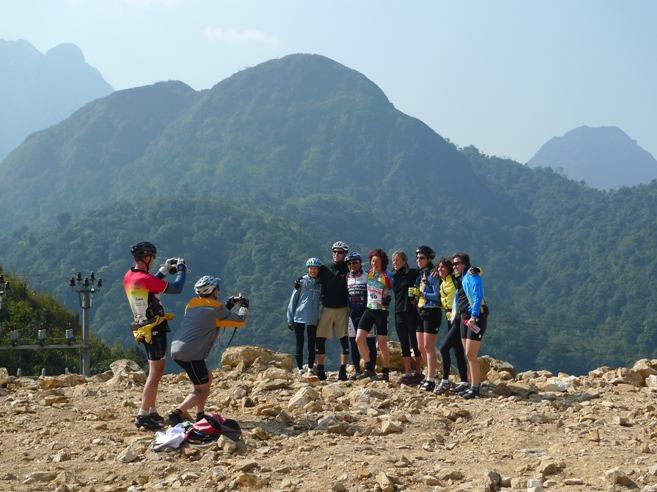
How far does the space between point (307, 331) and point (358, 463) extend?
4.01 m

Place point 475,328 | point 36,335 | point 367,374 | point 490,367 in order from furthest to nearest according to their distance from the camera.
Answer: point 36,335 → point 490,367 → point 367,374 → point 475,328

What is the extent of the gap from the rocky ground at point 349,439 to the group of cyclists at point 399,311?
0.48 m

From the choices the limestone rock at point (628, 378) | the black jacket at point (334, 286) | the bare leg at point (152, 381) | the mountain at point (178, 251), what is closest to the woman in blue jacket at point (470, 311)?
the black jacket at point (334, 286)

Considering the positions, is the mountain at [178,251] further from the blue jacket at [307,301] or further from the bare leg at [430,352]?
the bare leg at [430,352]

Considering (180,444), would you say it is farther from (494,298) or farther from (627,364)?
(494,298)

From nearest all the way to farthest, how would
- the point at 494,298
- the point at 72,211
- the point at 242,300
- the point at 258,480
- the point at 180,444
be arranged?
the point at 258,480 < the point at 180,444 < the point at 242,300 < the point at 494,298 < the point at 72,211

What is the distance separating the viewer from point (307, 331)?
34.0ft

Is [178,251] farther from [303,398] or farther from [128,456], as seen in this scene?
[128,456]

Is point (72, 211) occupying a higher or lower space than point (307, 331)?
higher

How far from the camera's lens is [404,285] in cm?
976

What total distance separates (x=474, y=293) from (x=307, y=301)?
2478mm

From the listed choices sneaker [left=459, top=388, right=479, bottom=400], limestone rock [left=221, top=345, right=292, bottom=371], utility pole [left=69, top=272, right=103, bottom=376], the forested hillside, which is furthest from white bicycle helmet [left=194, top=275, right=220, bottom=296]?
the forested hillside

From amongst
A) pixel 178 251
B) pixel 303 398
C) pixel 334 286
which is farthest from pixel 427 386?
pixel 178 251

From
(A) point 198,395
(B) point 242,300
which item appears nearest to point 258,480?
(A) point 198,395
